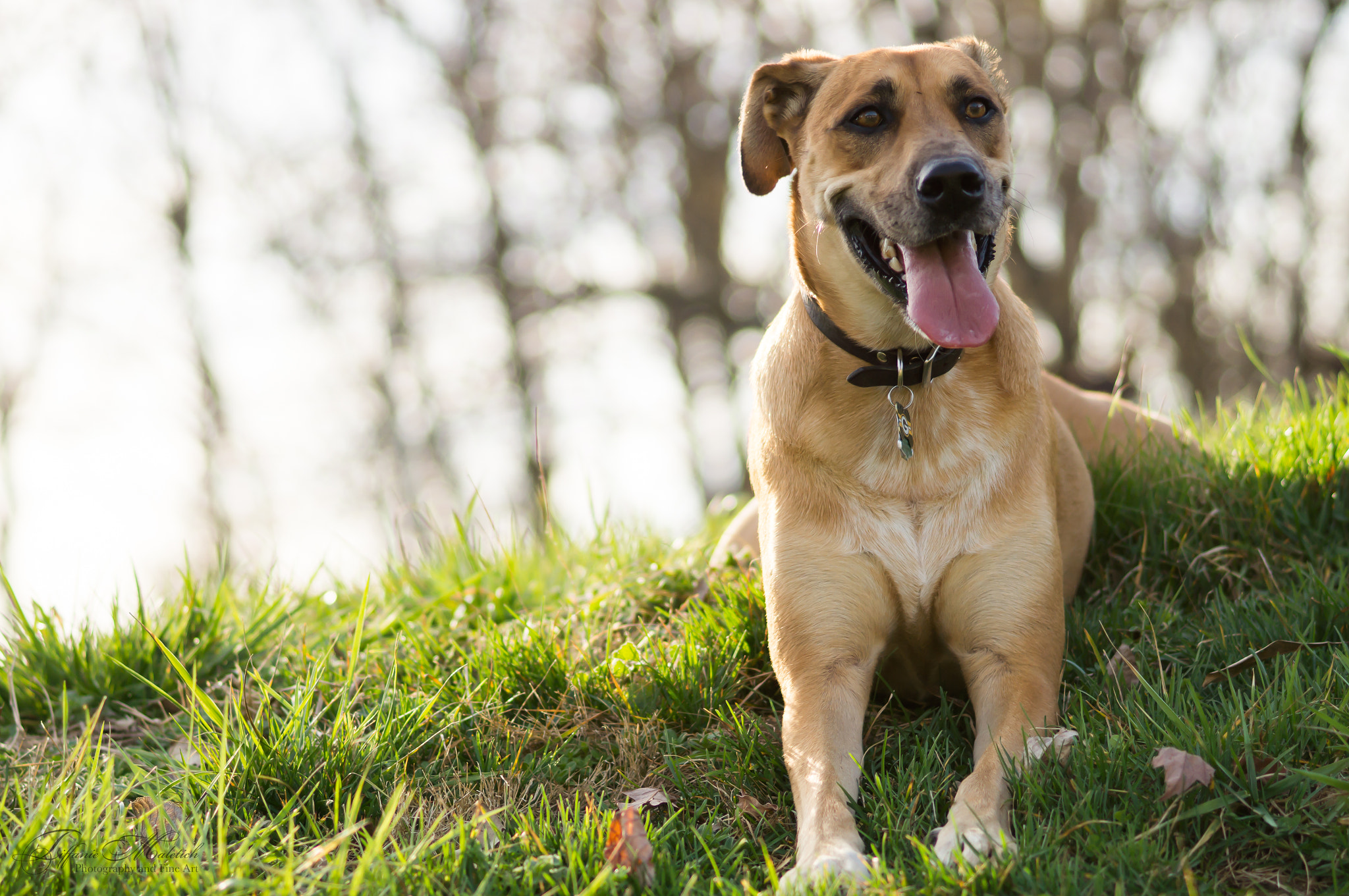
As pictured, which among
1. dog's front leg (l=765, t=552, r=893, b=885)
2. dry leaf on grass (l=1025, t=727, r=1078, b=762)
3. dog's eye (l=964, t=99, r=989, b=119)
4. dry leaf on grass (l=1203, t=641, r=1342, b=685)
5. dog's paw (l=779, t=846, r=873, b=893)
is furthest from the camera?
dog's eye (l=964, t=99, r=989, b=119)

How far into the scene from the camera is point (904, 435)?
2918mm

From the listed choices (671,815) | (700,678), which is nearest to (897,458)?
(700,678)

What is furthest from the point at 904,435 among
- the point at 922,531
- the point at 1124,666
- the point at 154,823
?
the point at 154,823

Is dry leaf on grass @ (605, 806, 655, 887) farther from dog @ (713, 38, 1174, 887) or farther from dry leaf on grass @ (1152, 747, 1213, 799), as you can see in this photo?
dry leaf on grass @ (1152, 747, 1213, 799)

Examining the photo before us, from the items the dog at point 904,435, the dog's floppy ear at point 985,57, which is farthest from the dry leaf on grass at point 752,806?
the dog's floppy ear at point 985,57

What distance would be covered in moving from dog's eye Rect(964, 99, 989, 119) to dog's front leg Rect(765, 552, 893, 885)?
1530mm

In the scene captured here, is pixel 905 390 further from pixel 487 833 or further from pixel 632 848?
pixel 487 833

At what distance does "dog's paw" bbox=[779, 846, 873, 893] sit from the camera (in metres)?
2.01

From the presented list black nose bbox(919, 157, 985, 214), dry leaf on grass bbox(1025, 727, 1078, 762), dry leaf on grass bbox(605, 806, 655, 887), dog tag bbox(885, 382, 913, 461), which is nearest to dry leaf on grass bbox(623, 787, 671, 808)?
dry leaf on grass bbox(605, 806, 655, 887)

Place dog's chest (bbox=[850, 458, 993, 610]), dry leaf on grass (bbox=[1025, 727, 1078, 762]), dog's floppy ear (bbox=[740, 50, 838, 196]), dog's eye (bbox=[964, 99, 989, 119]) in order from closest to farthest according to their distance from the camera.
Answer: dry leaf on grass (bbox=[1025, 727, 1078, 762]) → dog's chest (bbox=[850, 458, 993, 610]) → dog's eye (bbox=[964, 99, 989, 119]) → dog's floppy ear (bbox=[740, 50, 838, 196])

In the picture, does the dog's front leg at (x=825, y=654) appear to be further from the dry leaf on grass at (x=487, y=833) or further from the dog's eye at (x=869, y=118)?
the dog's eye at (x=869, y=118)

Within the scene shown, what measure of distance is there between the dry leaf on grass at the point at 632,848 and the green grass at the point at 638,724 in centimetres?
3

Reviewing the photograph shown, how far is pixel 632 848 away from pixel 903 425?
1.50 m

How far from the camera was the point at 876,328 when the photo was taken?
3086 millimetres
